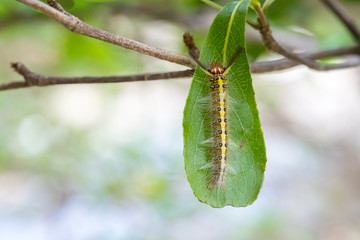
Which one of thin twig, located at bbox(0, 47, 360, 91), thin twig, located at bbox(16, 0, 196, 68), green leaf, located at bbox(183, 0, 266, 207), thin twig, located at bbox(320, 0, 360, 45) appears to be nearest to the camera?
thin twig, located at bbox(16, 0, 196, 68)

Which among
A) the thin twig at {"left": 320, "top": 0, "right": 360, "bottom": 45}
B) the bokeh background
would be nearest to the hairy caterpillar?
the thin twig at {"left": 320, "top": 0, "right": 360, "bottom": 45}

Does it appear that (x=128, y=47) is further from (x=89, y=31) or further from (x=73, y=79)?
(x=73, y=79)

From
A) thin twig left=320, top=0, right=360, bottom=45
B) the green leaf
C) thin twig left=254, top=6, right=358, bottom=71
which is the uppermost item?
thin twig left=320, top=0, right=360, bottom=45

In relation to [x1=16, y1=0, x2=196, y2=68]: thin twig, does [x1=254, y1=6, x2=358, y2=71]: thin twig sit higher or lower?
higher

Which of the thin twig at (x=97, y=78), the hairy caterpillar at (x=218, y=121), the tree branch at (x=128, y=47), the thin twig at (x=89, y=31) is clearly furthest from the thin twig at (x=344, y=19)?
the thin twig at (x=89, y=31)

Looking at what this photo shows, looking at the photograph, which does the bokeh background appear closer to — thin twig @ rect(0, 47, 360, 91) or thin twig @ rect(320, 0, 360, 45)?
thin twig @ rect(320, 0, 360, 45)

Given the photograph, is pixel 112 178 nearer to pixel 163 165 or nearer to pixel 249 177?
pixel 163 165

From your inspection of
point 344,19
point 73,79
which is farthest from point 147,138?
point 73,79
